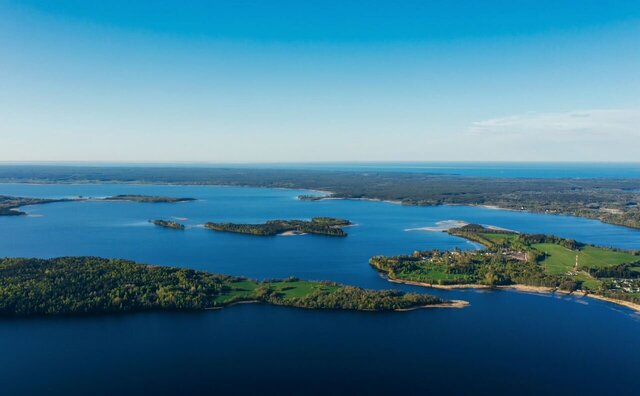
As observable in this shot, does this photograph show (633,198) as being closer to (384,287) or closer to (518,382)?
Result: (384,287)

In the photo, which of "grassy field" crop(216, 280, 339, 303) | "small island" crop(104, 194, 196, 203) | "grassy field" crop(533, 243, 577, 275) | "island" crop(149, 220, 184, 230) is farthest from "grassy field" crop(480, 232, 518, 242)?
"small island" crop(104, 194, 196, 203)

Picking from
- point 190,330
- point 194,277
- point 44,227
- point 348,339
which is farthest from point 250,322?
point 44,227

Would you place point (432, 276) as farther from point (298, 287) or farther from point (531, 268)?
point (298, 287)

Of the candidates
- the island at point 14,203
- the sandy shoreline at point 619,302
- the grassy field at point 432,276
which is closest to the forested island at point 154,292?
the grassy field at point 432,276

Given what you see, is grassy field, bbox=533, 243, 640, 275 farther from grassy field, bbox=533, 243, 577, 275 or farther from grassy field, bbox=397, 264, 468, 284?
grassy field, bbox=397, 264, 468, 284

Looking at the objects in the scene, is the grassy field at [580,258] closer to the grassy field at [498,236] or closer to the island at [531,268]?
the island at [531,268]
